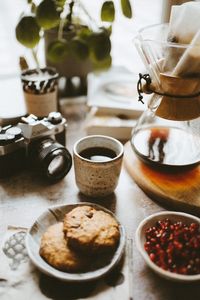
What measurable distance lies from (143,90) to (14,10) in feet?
4.31

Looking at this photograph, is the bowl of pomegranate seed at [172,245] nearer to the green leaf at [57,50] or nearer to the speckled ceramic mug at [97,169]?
the speckled ceramic mug at [97,169]

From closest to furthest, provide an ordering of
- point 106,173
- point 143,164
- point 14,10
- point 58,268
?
point 58,268, point 106,173, point 143,164, point 14,10

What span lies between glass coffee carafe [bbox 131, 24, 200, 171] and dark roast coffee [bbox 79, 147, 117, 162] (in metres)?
0.08

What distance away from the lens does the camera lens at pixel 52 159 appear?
82 cm

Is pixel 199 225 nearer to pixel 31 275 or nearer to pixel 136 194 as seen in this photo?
pixel 136 194

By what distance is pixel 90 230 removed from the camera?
63 cm

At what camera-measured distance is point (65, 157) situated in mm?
839

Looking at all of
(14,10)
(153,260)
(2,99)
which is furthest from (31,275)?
(14,10)

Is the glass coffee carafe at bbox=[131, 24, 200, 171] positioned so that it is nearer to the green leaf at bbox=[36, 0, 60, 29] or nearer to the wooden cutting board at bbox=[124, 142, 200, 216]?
the wooden cutting board at bbox=[124, 142, 200, 216]

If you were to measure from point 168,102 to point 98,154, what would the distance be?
0.62 feet

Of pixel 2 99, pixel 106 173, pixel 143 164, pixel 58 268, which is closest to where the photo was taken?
pixel 58 268

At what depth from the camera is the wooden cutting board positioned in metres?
0.78

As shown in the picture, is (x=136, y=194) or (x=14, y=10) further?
(x=14, y=10)

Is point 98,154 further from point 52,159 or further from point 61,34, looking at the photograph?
point 61,34
